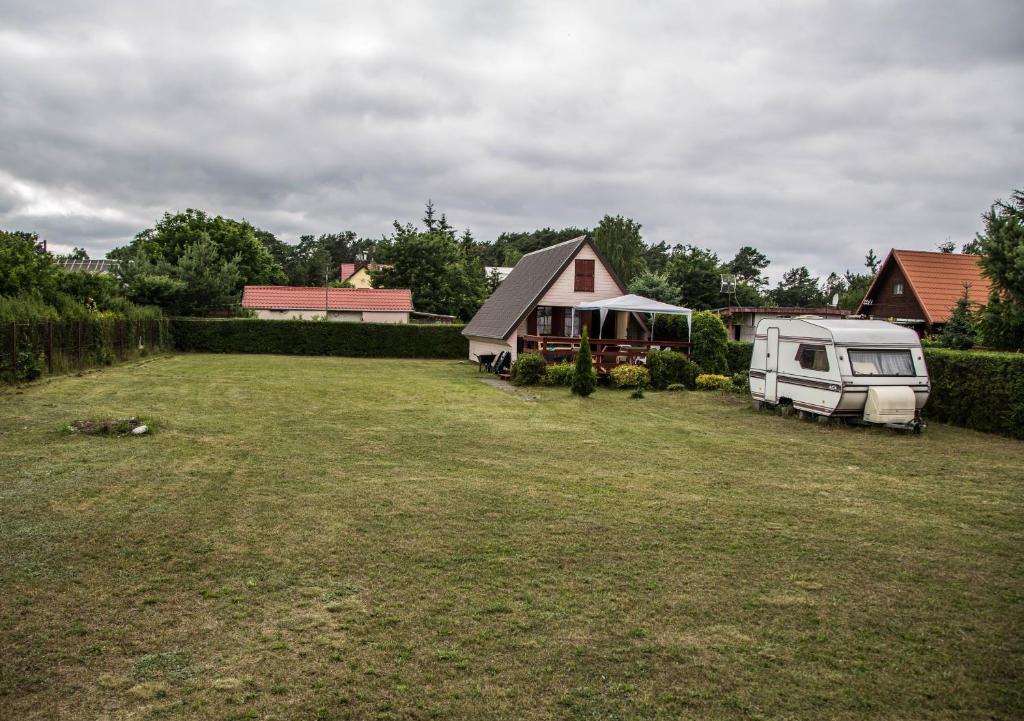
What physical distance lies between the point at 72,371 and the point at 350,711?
21174mm

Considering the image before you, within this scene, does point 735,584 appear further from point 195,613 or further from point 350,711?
point 195,613

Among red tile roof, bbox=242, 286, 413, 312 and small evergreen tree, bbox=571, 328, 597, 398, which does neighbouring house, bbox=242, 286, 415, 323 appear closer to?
red tile roof, bbox=242, 286, 413, 312

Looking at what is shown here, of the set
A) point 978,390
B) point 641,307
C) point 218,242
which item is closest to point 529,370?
point 641,307

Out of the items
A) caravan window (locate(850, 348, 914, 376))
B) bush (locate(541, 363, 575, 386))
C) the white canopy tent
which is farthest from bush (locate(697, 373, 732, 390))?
caravan window (locate(850, 348, 914, 376))

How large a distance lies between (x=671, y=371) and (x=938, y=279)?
16694 millimetres

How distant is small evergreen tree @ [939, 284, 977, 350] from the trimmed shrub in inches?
221

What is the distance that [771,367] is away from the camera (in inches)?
637

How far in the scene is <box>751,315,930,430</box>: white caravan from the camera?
13438mm

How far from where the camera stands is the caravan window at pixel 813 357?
14.2 meters

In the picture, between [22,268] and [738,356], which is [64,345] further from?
[738,356]

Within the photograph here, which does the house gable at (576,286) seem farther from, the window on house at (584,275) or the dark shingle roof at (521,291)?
the dark shingle roof at (521,291)

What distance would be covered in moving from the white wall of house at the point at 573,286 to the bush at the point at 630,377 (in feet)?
20.0

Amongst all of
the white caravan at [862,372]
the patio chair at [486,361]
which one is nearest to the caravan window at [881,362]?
the white caravan at [862,372]

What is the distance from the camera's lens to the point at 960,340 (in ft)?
62.4
